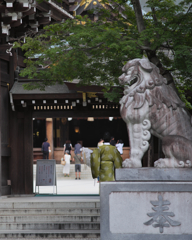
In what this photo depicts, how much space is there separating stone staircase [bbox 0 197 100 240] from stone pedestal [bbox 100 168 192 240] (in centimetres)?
235

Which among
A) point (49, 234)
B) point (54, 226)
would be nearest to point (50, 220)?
point (54, 226)

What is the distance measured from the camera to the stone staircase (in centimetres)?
695

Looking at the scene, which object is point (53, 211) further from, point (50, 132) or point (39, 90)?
point (50, 132)

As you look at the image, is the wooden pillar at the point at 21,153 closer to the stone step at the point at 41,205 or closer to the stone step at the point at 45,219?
the stone step at the point at 41,205

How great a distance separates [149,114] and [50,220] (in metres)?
3.81

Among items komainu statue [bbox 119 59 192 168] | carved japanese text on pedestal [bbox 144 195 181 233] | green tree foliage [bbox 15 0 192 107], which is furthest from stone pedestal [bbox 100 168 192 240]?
green tree foliage [bbox 15 0 192 107]

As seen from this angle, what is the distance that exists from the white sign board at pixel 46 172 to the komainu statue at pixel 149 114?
6.37 meters

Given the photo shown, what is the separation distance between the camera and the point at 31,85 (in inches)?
365

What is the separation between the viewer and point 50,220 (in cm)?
762

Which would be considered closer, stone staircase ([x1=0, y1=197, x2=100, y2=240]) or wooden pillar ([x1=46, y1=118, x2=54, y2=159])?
stone staircase ([x1=0, y1=197, x2=100, y2=240])

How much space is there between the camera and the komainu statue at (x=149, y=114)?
5.05m

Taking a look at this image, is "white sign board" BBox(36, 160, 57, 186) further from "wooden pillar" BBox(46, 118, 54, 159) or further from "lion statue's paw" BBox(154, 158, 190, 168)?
"wooden pillar" BBox(46, 118, 54, 159)

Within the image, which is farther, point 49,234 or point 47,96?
point 47,96

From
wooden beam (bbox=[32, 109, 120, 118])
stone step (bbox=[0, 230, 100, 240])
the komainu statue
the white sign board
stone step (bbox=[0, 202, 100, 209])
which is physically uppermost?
wooden beam (bbox=[32, 109, 120, 118])
